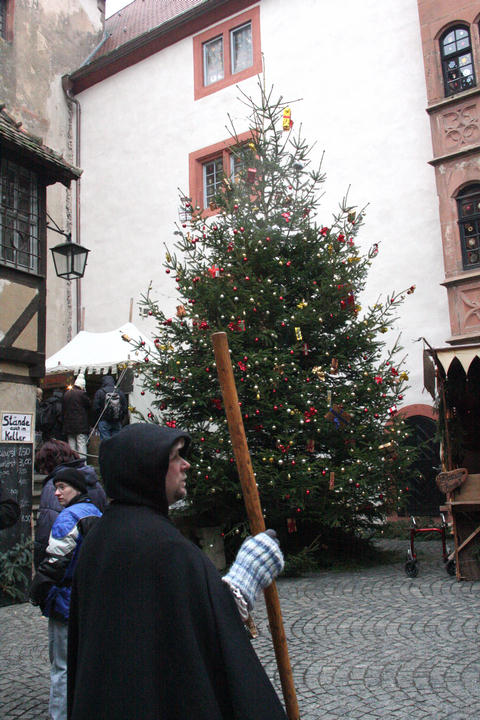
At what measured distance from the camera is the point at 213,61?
1927 cm

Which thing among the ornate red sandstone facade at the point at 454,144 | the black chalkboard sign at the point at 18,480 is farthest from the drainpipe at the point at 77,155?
the black chalkboard sign at the point at 18,480

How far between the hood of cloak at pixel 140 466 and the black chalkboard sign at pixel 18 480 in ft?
24.1

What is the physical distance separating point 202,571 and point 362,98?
1577 cm

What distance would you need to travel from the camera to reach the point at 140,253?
20.0 meters

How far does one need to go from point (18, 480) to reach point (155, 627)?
7.84m

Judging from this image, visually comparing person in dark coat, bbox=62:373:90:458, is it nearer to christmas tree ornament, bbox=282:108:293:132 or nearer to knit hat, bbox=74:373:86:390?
knit hat, bbox=74:373:86:390


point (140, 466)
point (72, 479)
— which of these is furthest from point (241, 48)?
point (140, 466)

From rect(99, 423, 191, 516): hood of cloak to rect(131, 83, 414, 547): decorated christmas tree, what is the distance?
6.29 meters

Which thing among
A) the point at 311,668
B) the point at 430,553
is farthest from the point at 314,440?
the point at 311,668

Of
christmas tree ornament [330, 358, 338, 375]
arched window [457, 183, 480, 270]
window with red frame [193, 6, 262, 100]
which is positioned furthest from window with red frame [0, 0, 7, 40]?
christmas tree ornament [330, 358, 338, 375]

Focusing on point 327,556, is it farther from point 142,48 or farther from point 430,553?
point 142,48

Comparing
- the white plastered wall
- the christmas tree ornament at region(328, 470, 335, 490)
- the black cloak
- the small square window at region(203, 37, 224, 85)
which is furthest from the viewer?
the small square window at region(203, 37, 224, 85)

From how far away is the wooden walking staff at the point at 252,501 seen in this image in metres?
2.28

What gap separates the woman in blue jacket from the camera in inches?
154
